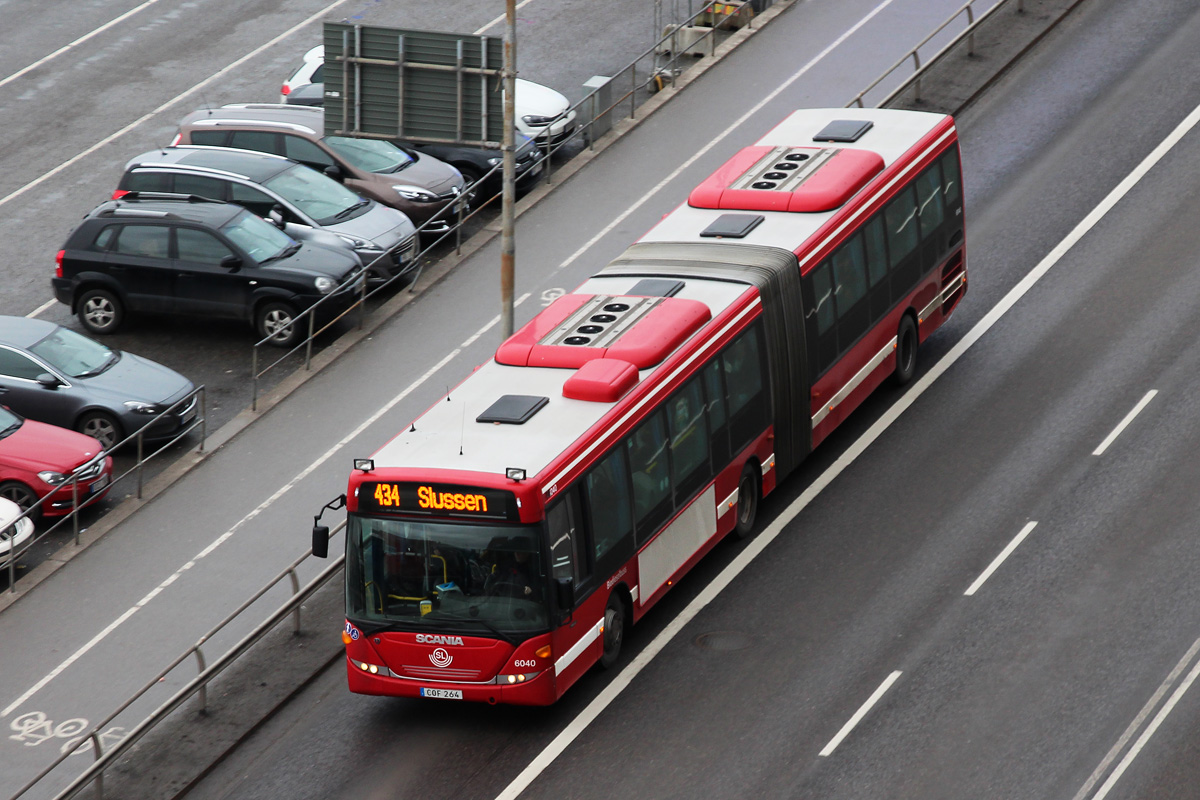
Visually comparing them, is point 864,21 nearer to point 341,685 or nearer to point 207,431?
point 207,431

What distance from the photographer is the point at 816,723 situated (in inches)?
672

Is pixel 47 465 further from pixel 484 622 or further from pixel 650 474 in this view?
pixel 650 474

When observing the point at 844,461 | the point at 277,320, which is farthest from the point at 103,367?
the point at 844,461

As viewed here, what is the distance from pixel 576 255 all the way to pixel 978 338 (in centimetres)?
686

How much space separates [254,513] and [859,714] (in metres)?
9.11

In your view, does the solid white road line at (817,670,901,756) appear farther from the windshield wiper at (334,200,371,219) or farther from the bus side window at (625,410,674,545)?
the windshield wiper at (334,200,371,219)

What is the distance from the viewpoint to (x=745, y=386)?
789 inches

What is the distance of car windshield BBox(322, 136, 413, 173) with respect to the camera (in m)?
29.6

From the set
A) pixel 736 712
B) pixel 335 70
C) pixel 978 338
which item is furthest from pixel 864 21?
pixel 736 712

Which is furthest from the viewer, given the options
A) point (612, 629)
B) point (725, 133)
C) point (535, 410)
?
point (725, 133)

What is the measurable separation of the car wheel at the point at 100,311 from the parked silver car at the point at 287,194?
6.51 ft

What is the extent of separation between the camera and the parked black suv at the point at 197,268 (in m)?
26.4

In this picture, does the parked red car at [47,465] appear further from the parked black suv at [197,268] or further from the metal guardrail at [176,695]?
the metal guardrail at [176,695]

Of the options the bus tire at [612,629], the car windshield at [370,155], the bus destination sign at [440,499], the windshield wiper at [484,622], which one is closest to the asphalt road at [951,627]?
the bus tire at [612,629]
